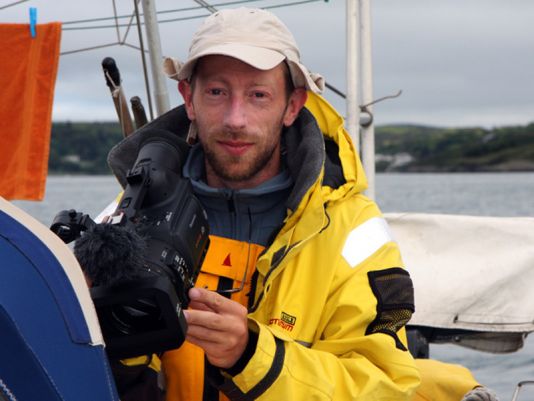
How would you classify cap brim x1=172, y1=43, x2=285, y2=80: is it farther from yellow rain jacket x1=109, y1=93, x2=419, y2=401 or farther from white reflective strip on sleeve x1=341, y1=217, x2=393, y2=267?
white reflective strip on sleeve x1=341, y1=217, x2=393, y2=267

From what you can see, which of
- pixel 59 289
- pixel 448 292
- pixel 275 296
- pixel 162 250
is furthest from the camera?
pixel 448 292

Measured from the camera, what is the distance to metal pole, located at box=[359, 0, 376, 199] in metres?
4.61

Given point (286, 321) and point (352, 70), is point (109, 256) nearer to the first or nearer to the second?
point (286, 321)

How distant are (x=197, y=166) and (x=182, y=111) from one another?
22cm

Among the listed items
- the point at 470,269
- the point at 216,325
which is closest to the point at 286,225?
the point at 216,325

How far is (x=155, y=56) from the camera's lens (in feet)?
13.2

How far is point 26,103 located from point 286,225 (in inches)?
93.1

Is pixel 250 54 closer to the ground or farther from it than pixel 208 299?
farther from it

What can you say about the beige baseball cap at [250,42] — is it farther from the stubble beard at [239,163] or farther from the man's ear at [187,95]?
the stubble beard at [239,163]

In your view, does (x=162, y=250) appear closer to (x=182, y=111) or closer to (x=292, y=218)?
(x=292, y=218)

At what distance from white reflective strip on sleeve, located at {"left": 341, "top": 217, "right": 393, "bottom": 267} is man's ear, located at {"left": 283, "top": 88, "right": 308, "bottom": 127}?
1.27 ft

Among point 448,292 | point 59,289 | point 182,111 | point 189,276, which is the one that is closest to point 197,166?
point 182,111

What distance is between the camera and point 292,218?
2.64 meters

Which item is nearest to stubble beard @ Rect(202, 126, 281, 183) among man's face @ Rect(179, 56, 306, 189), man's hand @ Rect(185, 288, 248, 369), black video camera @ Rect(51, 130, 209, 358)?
man's face @ Rect(179, 56, 306, 189)
